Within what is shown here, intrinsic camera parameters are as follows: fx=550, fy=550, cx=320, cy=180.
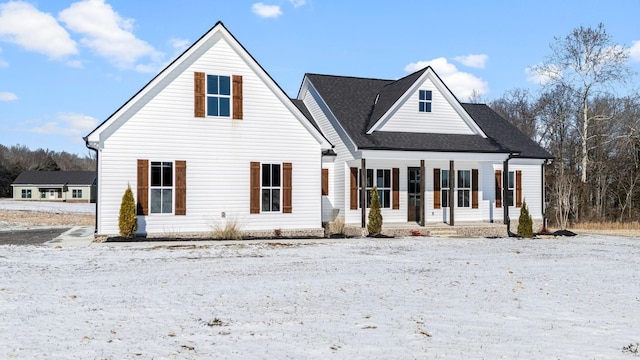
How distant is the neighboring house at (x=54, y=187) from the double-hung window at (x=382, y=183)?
64.3 metres

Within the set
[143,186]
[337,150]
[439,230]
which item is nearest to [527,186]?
[439,230]

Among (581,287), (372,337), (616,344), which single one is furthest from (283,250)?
(616,344)

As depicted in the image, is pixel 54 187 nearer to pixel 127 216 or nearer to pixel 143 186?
pixel 143 186

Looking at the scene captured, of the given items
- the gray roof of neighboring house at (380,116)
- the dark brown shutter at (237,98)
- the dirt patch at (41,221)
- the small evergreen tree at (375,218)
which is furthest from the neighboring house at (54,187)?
the small evergreen tree at (375,218)

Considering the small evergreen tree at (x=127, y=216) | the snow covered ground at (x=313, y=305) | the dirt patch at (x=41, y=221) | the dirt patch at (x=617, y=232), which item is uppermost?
the small evergreen tree at (x=127, y=216)

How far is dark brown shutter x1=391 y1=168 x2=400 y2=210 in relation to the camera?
74.6 feet

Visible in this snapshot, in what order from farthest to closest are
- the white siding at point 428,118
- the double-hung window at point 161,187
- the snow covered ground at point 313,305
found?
the white siding at point 428,118 → the double-hung window at point 161,187 → the snow covered ground at point 313,305

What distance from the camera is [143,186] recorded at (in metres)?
17.9

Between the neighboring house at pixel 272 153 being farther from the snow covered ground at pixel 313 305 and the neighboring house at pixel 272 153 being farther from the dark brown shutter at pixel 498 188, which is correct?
the snow covered ground at pixel 313 305

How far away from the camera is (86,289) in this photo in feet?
30.6

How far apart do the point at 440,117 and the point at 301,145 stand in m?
6.44

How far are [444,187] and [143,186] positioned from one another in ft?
40.7

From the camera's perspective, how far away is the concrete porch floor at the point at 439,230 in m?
20.6

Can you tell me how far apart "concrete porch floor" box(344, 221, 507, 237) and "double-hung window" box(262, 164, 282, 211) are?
327cm
